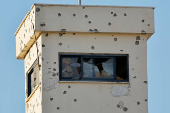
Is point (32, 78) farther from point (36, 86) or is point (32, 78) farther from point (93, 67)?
point (93, 67)

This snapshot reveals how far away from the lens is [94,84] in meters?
32.5

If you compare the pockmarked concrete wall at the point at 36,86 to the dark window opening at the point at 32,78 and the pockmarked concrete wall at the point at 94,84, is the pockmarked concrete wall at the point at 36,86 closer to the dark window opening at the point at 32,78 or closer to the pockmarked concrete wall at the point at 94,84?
the dark window opening at the point at 32,78

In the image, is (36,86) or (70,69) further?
(36,86)

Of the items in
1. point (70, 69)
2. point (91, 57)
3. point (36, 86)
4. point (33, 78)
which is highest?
point (91, 57)

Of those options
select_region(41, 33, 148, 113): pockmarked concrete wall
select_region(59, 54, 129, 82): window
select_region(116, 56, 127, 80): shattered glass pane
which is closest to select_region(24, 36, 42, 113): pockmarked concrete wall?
select_region(41, 33, 148, 113): pockmarked concrete wall

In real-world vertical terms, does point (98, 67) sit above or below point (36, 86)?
above

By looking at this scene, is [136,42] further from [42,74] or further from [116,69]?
[42,74]

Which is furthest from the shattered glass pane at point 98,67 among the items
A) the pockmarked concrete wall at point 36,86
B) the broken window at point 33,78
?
the broken window at point 33,78

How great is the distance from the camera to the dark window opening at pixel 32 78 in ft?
111

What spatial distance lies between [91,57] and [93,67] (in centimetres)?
42

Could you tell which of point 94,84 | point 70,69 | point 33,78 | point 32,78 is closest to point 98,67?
point 94,84

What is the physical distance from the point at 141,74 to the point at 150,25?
2065 millimetres

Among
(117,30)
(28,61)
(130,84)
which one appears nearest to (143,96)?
(130,84)

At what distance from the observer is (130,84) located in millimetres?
32625
